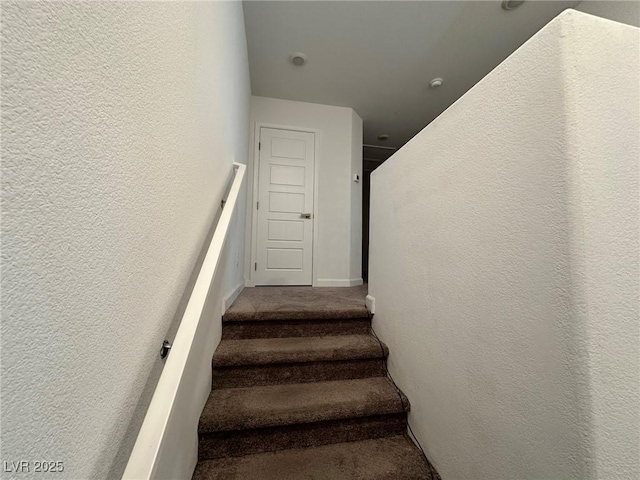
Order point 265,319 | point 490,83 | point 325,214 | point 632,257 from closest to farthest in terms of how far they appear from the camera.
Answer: point 632,257
point 490,83
point 265,319
point 325,214

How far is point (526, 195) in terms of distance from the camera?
684mm

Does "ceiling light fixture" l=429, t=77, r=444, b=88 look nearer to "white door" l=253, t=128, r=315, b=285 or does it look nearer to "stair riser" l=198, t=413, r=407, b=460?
"white door" l=253, t=128, r=315, b=285

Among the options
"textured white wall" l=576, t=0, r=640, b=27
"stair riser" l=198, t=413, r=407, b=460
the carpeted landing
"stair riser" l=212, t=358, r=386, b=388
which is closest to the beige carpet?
the carpeted landing

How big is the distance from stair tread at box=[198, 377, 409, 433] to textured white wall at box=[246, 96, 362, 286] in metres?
1.79

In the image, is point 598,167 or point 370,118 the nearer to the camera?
point 598,167

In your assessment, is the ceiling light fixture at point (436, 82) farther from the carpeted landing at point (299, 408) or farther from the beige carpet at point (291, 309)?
the carpeted landing at point (299, 408)

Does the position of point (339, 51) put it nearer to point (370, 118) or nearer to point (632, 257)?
point (370, 118)

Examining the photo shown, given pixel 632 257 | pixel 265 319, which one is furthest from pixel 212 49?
pixel 632 257

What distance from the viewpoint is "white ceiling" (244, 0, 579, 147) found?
1.84m

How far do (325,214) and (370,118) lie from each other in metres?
1.61

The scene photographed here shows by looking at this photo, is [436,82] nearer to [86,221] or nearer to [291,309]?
[291,309]

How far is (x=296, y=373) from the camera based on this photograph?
4.42 feet

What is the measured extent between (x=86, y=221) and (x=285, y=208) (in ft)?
8.68

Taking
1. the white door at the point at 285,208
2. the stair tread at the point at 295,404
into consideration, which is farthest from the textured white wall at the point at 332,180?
the stair tread at the point at 295,404
